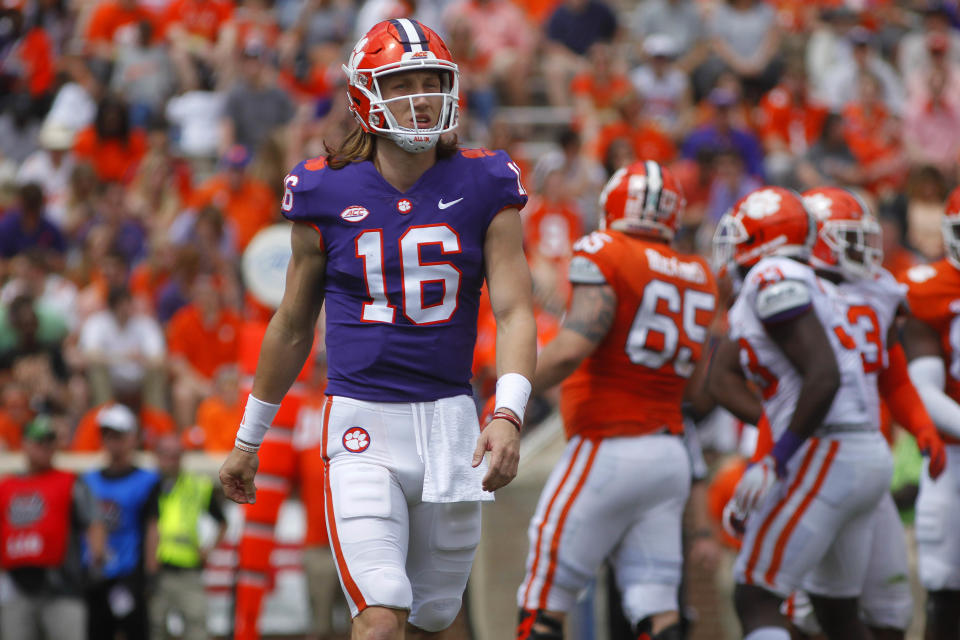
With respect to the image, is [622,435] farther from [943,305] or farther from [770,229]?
[943,305]

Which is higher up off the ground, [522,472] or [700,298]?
[700,298]

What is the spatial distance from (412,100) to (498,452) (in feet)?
4.06

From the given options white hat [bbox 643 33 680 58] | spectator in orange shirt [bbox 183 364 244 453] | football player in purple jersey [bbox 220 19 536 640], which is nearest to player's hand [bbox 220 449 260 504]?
football player in purple jersey [bbox 220 19 536 640]

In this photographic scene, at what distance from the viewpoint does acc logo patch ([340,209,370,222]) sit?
473 cm

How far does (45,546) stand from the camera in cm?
991

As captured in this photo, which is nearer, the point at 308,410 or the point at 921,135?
the point at 308,410

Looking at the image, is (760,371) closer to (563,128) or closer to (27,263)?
(27,263)

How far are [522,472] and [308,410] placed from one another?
2.14 meters

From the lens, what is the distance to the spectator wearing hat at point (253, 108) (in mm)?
15219

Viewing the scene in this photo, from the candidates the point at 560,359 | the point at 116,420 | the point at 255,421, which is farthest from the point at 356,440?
the point at 116,420

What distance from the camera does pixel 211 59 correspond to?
1681 centimetres

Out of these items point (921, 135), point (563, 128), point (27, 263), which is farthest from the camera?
point (563, 128)

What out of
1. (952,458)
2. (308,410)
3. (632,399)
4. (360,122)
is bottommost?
(308,410)

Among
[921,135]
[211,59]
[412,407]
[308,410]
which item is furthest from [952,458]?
[211,59]
